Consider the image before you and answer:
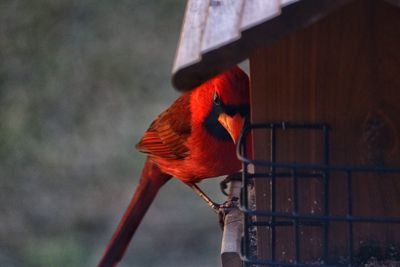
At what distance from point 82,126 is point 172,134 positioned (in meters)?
3.78

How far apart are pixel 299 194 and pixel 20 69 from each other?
5.41m

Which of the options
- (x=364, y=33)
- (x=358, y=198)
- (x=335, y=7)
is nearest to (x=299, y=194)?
(x=358, y=198)

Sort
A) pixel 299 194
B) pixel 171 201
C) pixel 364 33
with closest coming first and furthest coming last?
pixel 364 33
pixel 299 194
pixel 171 201

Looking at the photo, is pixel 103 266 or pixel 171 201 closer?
pixel 103 266

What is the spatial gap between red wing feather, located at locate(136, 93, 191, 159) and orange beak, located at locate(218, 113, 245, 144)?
64 centimetres

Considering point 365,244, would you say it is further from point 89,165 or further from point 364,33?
point 89,165

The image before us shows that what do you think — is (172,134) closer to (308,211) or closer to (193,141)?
(193,141)

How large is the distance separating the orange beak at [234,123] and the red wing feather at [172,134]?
2.08 ft

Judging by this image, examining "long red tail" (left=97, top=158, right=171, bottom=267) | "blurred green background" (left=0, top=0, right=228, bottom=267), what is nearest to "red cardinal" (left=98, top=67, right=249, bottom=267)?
"long red tail" (left=97, top=158, right=171, bottom=267)

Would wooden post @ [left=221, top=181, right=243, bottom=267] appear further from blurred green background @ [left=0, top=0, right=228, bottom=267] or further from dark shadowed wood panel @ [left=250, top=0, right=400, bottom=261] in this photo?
blurred green background @ [left=0, top=0, right=228, bottom=267]

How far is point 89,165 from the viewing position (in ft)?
27.9

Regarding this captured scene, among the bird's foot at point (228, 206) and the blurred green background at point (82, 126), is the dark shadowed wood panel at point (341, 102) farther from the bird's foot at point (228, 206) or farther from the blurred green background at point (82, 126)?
the blurred green background at point (82, 126)

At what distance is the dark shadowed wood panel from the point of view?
9.27 feet

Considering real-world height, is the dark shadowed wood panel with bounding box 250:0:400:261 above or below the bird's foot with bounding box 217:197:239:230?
above
